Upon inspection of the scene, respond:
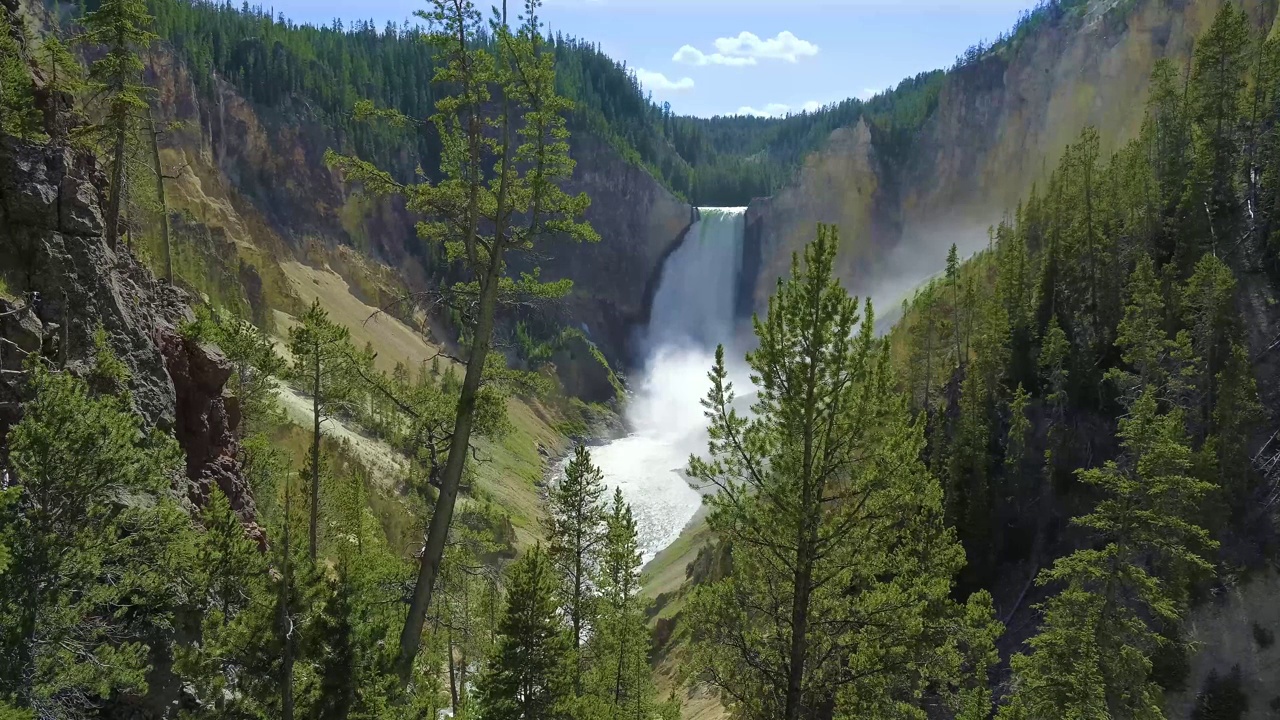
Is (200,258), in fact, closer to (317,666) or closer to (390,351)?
(390,351)

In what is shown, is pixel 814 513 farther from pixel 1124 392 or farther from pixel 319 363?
pixel 1124 392

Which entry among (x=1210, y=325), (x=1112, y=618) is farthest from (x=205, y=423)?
(x=1210, y=325)

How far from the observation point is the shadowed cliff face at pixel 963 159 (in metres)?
110

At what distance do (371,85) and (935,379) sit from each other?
11700cm

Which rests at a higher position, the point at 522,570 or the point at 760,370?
the point at 760,370

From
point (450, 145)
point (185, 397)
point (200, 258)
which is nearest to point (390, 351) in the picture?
point (200, 258)

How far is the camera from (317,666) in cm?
1473

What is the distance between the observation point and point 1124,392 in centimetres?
4047

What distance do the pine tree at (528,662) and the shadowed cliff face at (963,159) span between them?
101m

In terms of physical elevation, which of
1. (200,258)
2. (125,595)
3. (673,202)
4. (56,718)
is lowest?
(56,718)

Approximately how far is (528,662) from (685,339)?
396 feet

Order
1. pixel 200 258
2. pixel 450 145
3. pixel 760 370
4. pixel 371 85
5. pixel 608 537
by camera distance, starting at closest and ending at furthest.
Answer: pixel 450 145
pixel 760 370
pixel 608 537
pixel 200 258
pixel 371 85

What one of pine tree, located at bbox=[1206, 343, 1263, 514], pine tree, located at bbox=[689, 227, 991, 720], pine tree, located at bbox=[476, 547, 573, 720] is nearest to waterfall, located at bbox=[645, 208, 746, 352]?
pine tree, located at bbox=[1206, 343, 1263, 514]

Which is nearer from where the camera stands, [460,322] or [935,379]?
[460,322]
